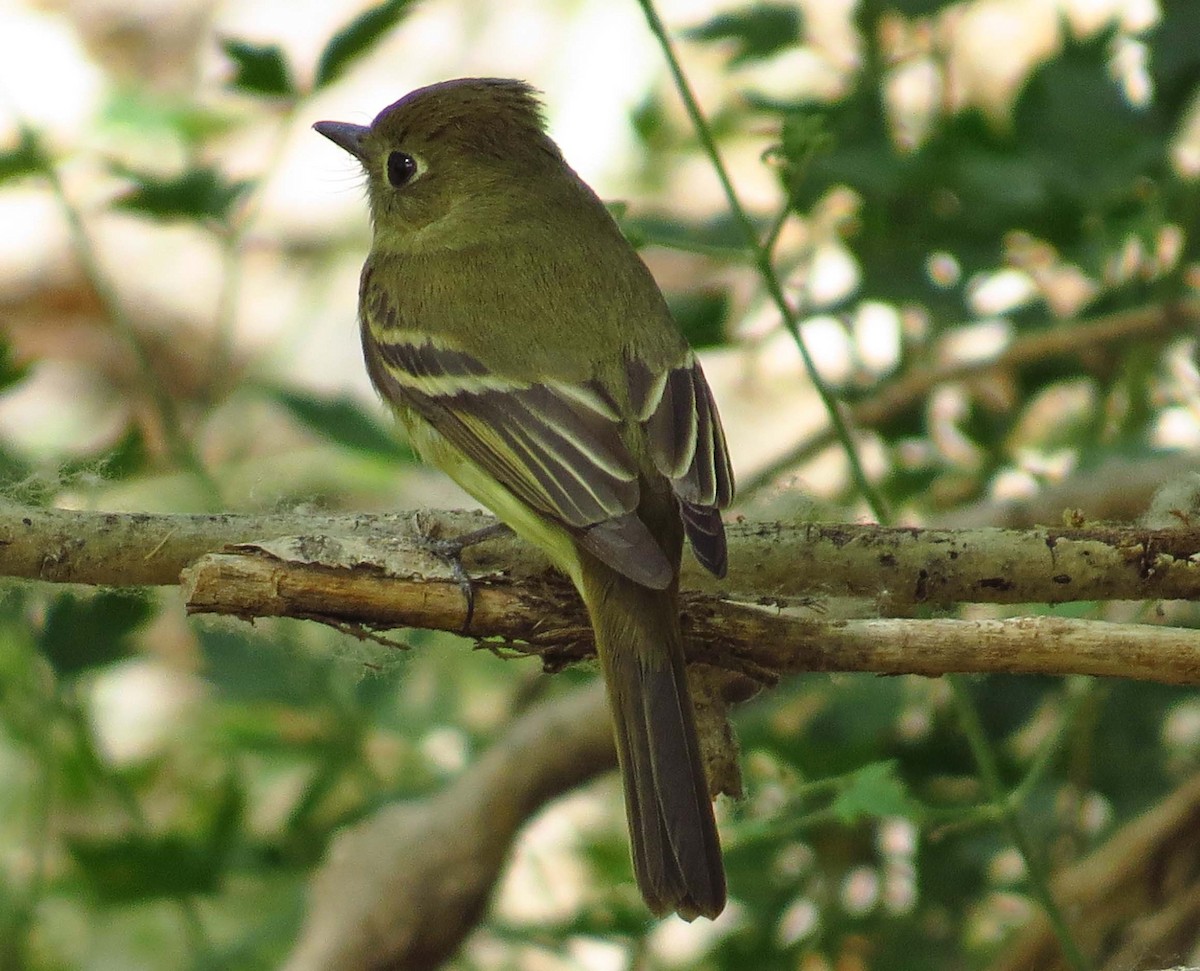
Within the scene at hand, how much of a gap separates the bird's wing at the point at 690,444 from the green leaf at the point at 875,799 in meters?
0.43

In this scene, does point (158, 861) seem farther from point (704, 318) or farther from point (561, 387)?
point (704, 318)

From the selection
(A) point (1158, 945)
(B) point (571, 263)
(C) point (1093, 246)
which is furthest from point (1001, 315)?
(A) point (1158, 945)

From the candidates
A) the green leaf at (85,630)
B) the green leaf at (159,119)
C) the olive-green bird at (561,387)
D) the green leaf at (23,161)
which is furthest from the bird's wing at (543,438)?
the green leaf at (159,119)

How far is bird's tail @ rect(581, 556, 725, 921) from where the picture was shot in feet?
8.25

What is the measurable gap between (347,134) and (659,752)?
214cm

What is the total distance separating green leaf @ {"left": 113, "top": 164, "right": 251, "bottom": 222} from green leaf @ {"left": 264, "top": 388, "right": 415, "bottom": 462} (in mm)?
475

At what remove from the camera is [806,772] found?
11.7 ft

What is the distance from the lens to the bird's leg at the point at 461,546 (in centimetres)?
245

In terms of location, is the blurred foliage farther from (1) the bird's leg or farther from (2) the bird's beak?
(1) the bird's leg

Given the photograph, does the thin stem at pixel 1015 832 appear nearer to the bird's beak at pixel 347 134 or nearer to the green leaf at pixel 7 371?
the green leaf at pixel 7 371

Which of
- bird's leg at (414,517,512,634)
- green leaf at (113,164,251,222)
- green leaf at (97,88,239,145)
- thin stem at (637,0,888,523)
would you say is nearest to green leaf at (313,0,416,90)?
green leaf at (113,164,251,222)

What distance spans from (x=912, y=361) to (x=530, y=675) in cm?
141

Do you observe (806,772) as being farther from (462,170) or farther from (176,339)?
(176,339)

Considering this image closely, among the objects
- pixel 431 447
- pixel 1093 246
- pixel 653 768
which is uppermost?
pixel 1093 246
